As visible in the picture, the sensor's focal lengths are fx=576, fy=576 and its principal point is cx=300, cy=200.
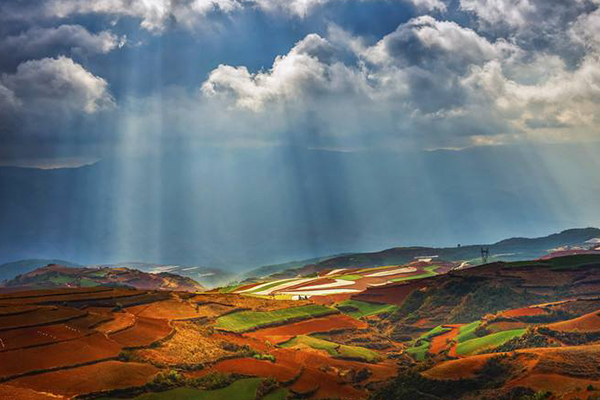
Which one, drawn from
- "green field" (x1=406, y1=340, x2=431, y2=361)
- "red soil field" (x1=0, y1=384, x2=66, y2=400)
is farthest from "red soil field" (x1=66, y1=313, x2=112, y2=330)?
"green field" (x1=406, y1=340, x2=431, y2=361)

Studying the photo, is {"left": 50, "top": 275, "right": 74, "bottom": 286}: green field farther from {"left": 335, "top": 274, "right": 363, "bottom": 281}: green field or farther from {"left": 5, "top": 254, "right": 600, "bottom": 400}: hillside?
{"left": 5, "top": 254, "right": 600, "bottom": 400}: hillside

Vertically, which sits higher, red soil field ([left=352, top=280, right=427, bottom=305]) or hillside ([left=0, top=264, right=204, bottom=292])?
hillside ([left=0, top=264, right=204, bottom=292])

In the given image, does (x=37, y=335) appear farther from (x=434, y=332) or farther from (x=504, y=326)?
(x=434, y=332)

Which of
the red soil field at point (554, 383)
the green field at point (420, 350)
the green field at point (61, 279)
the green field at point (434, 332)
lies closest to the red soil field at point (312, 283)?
the green field at point (434, 332)

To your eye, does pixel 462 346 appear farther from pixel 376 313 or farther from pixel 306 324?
pixel 376 313

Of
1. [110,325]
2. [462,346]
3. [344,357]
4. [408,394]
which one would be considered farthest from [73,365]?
[462,346]

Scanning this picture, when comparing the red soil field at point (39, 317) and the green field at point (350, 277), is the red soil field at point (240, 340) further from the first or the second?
the green field at point (350, 277)

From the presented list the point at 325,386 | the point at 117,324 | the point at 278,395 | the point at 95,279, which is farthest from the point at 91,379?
Result: the point at 95,279
